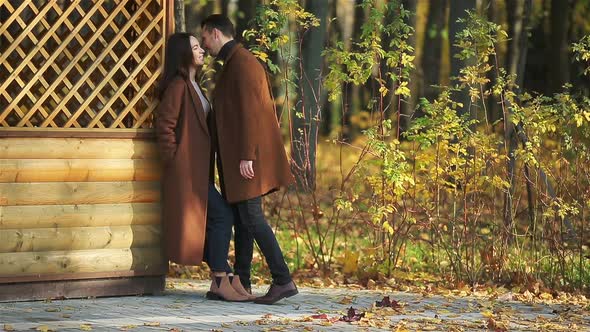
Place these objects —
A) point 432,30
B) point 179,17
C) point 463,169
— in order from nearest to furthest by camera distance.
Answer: point 463,169, point 179,17, point 432,30

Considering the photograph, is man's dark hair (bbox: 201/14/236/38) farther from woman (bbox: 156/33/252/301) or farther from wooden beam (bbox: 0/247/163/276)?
wooden beam (bbox: 0/247/163/276)

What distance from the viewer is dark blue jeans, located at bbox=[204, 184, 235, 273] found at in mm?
8953

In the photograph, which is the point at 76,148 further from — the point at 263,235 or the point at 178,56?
the point at 263,235

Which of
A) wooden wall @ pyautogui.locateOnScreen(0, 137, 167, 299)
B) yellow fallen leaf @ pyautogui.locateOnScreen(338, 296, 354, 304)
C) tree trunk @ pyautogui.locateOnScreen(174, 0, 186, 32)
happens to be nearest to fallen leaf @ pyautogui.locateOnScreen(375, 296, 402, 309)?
yellow fallen leaf @ pyautogui.locateOnScreen(338, 296, 354, 304)

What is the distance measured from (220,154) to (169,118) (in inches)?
15.9

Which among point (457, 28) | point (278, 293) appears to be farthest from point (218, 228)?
Answer: point (457, 28)

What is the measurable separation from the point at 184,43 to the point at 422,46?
2804 cm

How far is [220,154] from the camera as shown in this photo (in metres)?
8.80

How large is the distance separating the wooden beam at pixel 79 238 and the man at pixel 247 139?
0.65 m

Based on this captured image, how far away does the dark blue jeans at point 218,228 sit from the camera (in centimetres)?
895

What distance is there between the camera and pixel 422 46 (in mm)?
36469

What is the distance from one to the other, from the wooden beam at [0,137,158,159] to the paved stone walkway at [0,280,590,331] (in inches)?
37.1

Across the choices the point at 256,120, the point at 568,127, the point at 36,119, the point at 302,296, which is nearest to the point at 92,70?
the point at 36,119

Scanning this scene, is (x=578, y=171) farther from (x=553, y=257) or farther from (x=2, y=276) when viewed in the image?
(x=2, y=276)
